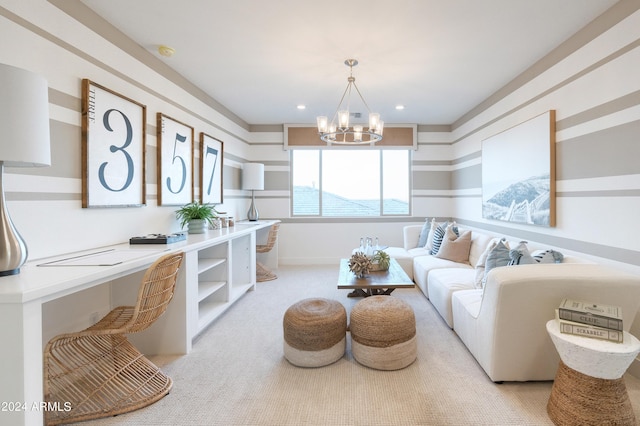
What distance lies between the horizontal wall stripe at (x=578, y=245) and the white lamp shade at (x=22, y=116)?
3592 mm

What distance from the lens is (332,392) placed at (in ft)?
6.57

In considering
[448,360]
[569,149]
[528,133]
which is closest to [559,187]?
[569,149]

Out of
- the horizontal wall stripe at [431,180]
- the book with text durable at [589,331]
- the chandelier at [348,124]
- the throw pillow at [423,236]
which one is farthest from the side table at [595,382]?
the horizontal wall stripe at [431,180]

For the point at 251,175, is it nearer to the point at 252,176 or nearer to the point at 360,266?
the point at 252,176

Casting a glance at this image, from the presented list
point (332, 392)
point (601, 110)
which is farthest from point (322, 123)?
point (332, 392)

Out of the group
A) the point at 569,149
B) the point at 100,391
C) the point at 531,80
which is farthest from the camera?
the point at 531,80

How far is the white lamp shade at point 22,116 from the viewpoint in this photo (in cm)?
132

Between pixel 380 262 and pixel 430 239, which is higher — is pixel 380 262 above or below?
below

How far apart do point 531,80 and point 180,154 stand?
389 centimetres

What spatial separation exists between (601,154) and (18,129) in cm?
369

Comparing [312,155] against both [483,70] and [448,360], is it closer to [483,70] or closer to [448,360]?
[483,70]

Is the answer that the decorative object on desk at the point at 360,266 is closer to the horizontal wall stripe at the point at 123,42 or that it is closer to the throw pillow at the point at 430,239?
the throw pillow at the point at 430,239

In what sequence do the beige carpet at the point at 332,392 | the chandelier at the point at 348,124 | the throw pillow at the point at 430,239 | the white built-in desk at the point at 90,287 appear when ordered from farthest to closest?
the throw pillow at the point at 430,239 → the chandelier at the point at 348,124 → the beige carpet at the point at 332,392 → the white built-in desk at the point at 90,287

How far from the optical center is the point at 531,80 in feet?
10.9
